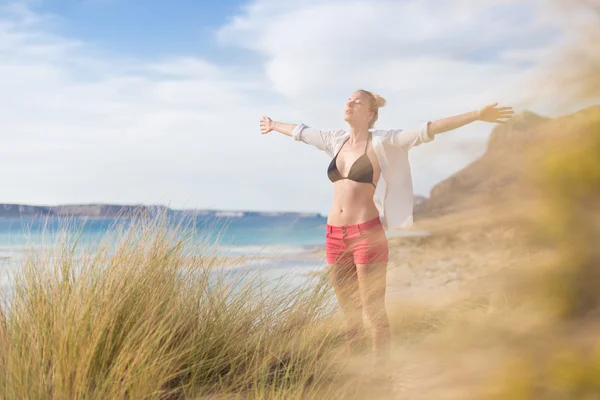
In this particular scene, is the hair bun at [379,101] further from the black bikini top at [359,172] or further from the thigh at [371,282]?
the thigh at [371,282]

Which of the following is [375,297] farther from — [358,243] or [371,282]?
[358,243]

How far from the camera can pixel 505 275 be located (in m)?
0.68

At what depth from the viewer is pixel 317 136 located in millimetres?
4059

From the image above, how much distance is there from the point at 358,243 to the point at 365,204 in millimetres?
249

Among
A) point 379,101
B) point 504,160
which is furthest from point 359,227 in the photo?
point 504,160

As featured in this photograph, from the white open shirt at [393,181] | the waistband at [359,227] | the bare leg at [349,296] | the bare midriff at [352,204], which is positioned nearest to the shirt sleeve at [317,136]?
the white open shirt at [393,181]

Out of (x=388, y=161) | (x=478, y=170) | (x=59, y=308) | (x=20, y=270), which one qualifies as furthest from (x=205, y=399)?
(x=478, y=170)

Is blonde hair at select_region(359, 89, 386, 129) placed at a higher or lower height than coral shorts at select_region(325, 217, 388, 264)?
higher

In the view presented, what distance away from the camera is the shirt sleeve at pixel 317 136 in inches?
158

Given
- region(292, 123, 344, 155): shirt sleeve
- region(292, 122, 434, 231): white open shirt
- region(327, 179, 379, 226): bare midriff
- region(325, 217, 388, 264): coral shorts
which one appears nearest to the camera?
region(325, 217, 388, 264): coral shorts

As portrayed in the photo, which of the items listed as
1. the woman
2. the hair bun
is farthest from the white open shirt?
the hair bun

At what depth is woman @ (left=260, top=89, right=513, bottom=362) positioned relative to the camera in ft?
10.9

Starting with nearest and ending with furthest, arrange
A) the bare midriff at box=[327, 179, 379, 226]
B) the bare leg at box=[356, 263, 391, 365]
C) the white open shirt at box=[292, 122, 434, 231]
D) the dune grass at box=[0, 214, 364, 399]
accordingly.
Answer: the dune grass at box=[0, 214, 364, 399] → the bare leg at box=[356, 263, 391, 365] → the bare midriff at box=[327, 179, 379, 226] → the white open shirt at box=[292, 122, 434, 231]

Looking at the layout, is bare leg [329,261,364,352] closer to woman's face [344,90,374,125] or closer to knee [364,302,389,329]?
knee [364,302,389,329]
